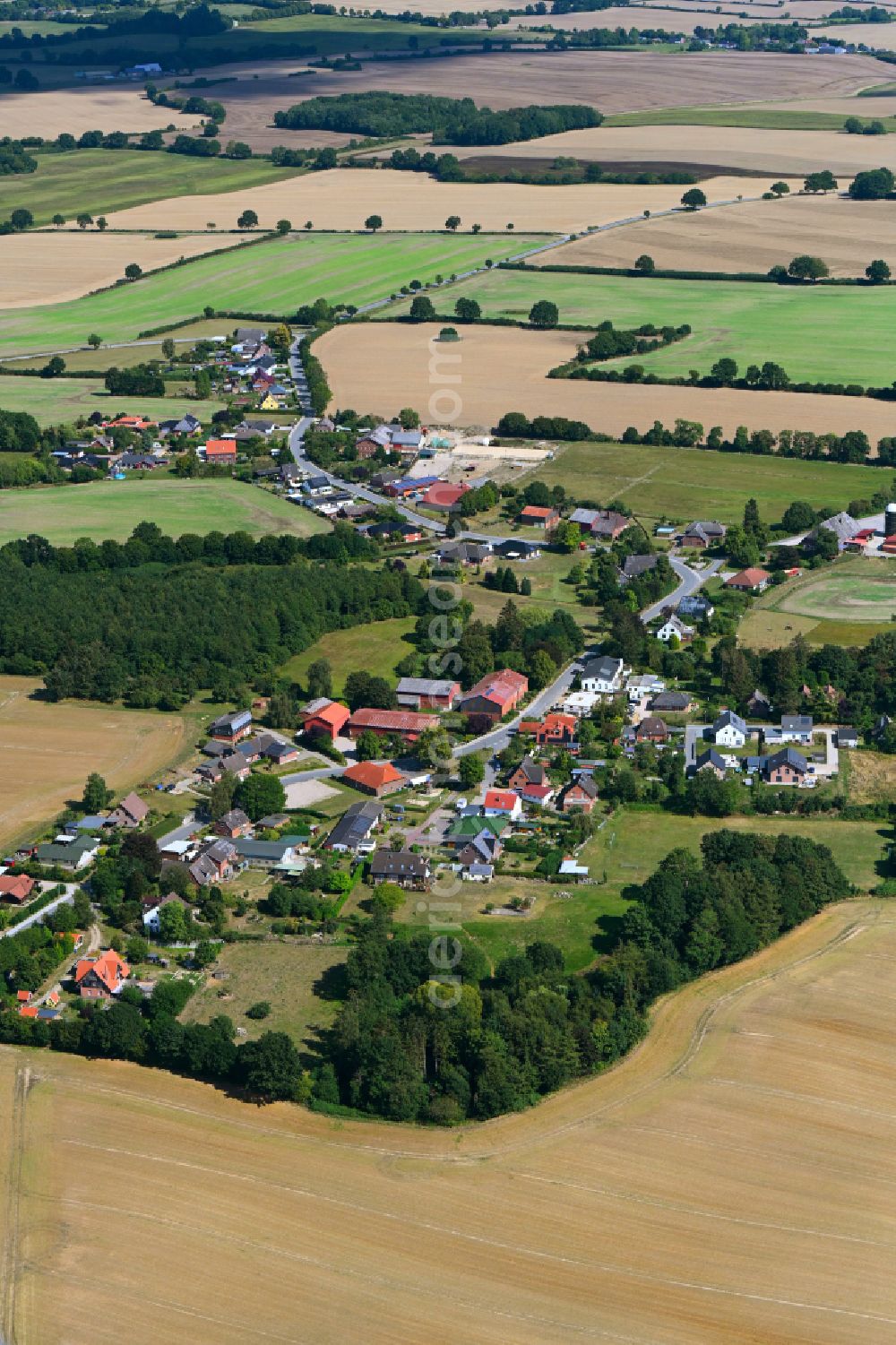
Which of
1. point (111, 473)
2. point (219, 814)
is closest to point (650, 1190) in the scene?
point (219, 814)

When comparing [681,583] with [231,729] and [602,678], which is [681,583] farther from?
[231,729]

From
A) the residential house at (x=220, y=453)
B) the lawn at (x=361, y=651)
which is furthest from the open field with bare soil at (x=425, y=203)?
the lawn at (x=361, y=651)

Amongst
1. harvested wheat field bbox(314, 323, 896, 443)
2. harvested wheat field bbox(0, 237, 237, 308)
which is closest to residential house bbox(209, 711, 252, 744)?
harvested wheat field bbox(314, 323, 896, 443)

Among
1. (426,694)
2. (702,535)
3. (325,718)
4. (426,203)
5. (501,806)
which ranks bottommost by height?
(501,806)

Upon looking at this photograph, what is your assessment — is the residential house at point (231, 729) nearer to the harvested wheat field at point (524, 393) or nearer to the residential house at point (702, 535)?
the residential house at point (702, 535)

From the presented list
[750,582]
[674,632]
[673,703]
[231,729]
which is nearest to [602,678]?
[673,703]
